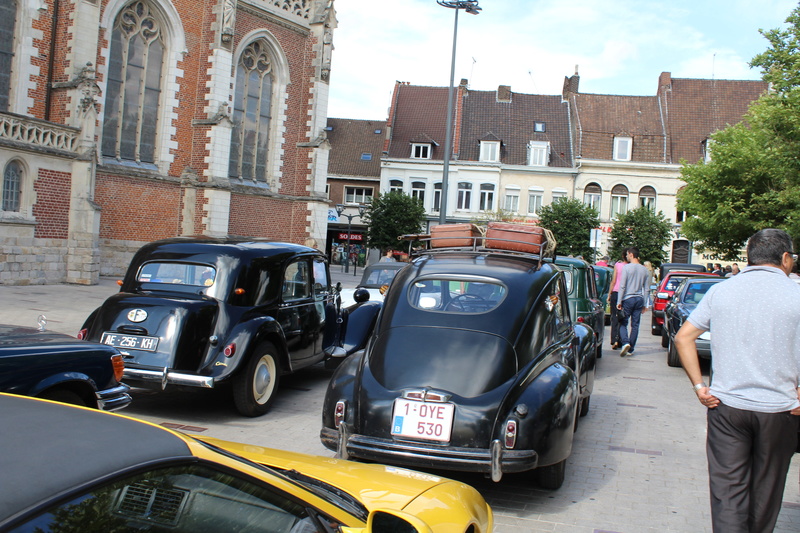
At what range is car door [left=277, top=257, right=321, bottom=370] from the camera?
27.4 feet

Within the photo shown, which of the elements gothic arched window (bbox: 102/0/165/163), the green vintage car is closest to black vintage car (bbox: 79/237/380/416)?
the green vintage car

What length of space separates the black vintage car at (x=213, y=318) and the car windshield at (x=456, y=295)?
2220mm

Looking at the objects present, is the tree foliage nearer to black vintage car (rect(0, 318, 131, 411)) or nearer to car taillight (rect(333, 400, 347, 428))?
car taillight (rect(333, 400, 347, 428))

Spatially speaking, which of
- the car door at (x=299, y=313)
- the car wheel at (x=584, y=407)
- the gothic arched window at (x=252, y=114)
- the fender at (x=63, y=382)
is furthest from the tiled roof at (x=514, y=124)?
the fender at (x=63, y=382)

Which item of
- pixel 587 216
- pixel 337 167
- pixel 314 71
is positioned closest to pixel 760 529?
pixel 314 71

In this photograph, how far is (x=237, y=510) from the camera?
2059mm

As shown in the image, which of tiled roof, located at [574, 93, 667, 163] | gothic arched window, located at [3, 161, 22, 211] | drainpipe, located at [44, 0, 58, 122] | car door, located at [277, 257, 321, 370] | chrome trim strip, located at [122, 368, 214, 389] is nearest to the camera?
chrome trim strip, located at [122, 368, 214, 389]

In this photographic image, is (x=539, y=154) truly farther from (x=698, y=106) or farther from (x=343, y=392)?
(x=343, y=392)

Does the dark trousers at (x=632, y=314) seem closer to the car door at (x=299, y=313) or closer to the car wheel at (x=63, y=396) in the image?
A: the car door at (x=299, y=313)

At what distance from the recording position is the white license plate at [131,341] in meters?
7.14

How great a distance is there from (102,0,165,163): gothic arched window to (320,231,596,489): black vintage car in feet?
66.8

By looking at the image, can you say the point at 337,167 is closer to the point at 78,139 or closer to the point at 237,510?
the point at 78,139

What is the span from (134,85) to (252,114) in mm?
5019

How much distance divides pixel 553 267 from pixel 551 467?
199 cm
